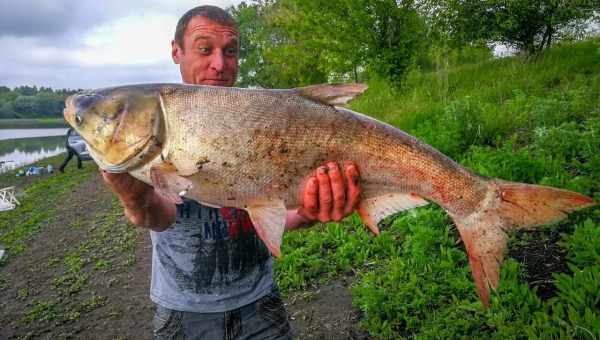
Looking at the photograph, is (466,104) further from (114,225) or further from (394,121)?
(114,225)

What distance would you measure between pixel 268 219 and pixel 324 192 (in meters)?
0.32

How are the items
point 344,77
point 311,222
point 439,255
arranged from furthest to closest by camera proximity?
point 344,77, point 439,255, point 311,222

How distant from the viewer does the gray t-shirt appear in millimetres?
2484

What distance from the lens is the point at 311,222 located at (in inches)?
109

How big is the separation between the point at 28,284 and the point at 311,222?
6.55 meters

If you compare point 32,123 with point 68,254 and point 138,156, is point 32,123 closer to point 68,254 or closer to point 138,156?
point 68,254

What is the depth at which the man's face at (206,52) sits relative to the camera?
2830 mm

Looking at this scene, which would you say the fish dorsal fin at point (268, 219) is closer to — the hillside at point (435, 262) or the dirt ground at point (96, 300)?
the hillside at point (435, 262)

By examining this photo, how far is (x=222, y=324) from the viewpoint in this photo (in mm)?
2461

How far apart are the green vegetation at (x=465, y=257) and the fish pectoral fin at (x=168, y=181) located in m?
2.24

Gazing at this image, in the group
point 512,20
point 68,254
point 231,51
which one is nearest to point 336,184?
point 231,51

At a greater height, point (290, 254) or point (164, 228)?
point (164, 228)

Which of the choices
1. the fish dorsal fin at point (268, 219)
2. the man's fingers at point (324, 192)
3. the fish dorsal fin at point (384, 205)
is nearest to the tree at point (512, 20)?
the fish dorsal fin at point (384, 205)

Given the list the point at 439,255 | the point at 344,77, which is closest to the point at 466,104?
the point at 439,255
